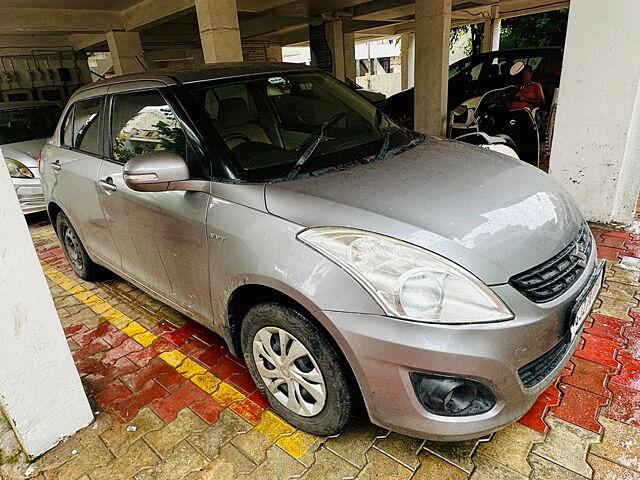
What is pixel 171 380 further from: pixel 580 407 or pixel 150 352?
pixel 580 407

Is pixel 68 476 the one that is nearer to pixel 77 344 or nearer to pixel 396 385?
pixel 77 344

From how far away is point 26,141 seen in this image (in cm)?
652

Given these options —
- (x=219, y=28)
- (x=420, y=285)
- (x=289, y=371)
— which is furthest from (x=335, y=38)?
(x=420, y=285)

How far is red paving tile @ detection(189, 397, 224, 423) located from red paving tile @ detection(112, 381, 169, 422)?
24cm

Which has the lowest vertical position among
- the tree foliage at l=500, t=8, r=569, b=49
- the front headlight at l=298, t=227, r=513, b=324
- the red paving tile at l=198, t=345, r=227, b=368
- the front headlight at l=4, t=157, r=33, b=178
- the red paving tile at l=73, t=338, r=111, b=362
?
the red paving tile at l=73, t=338, r=111, b=362

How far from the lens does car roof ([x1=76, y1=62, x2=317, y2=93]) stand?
2570mm

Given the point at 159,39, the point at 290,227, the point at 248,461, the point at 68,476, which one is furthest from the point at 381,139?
the point at 159,39

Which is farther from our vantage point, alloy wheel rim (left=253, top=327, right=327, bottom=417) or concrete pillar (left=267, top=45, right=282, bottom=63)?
concrete pillar (left=267, top=45, right=282, bottom=63)

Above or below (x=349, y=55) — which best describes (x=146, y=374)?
below

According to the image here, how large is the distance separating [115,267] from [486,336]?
2711mm

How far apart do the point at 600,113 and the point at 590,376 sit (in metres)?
2.54

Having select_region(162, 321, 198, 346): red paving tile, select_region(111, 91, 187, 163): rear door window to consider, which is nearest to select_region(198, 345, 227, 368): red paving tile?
select_region(162, 321, 198, 346): red paving tile

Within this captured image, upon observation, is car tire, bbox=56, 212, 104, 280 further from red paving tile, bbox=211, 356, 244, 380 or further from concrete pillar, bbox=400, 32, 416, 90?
concrete pillar, bbox=400, 32, 416, 90

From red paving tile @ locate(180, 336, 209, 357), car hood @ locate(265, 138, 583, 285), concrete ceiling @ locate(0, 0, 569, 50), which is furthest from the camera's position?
concrete ceiling @ locate(0, 0, 569, 50)
